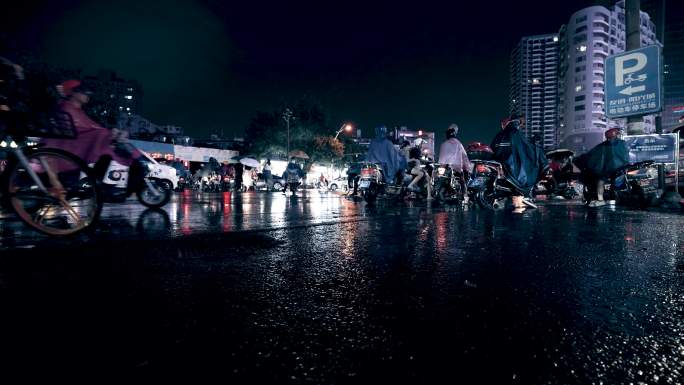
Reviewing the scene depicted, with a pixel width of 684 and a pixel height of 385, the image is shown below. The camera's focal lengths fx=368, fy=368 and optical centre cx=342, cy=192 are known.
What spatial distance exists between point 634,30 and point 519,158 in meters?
5.59

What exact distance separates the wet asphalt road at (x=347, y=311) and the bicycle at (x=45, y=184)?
1.24ft

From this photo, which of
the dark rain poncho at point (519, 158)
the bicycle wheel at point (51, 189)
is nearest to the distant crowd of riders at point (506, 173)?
the dark rain poncho at point (519, 158)

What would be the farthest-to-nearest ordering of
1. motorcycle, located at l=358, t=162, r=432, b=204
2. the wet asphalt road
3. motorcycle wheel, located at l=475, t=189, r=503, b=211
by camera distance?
motorcycle, located at l=358, t=162, r=432, b=204 → motorcycle wheel, located at l=475, t=189, r=503, b=211 → the wet asphalt road

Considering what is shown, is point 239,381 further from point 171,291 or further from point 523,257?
point 523,257

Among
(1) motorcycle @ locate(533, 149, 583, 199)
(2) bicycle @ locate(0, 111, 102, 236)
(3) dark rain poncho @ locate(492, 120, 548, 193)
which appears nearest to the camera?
(2) bicycle @ locate(0, 111, 102, 236)

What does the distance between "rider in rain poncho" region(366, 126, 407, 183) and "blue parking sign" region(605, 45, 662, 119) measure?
20.2 feet

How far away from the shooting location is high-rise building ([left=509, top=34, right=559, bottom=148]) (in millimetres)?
157500

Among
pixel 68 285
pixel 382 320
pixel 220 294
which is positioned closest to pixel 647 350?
pixel 382 320

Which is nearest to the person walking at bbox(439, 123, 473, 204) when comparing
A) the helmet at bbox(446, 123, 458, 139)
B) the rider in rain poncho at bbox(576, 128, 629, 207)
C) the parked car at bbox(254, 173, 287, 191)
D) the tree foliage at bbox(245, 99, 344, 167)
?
the helmet at bbox(446, 123, 458, 139)

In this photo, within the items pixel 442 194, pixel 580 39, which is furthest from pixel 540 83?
pixel 442 194

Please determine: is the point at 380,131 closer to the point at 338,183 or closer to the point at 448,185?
the point at 448,185

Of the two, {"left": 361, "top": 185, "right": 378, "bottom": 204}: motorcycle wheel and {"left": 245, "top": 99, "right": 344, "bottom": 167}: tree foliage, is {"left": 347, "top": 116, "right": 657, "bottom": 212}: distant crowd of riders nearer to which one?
{"left": 361, "top": 185, "right": 378, "bottom": 204}: motorcycle wheel

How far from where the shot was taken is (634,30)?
9938 mm

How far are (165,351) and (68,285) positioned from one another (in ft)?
4.22
